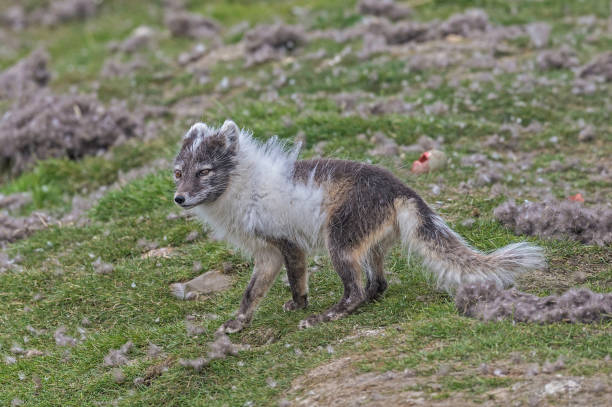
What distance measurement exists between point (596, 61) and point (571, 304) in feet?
28.0

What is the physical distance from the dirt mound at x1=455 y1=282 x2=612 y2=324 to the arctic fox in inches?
5.7

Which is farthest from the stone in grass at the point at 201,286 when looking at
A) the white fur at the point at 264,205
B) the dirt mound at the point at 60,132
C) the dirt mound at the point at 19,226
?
the dirt mound at the point at 60,132

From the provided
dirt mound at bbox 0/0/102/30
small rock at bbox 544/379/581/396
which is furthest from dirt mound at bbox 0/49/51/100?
small rock at bbox 544/379/581/396

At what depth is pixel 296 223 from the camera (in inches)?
271

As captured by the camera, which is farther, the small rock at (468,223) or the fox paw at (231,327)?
the small rock at (468,223)

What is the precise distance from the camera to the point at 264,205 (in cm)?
698

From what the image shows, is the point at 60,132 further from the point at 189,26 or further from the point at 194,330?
the point at 194,330

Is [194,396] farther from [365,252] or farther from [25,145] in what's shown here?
[25,145]

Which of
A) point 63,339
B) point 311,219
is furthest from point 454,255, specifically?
point 63,339

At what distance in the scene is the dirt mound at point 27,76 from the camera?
17.1m

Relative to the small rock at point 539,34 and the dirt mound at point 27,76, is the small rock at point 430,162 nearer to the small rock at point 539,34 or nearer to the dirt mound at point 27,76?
the small rock at point 539,34

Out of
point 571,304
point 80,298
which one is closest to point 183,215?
point 80,298

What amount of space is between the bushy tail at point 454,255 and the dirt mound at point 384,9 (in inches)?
441

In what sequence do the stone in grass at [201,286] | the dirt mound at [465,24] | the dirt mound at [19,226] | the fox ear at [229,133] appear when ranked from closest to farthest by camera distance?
the fox ear at [229,133]
the stone in grass at [201,286]
the dirt mound at [19,226]
the dirt mound at [465,24]
